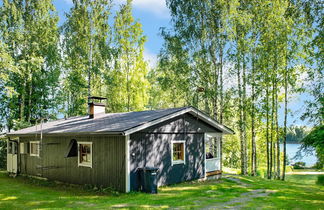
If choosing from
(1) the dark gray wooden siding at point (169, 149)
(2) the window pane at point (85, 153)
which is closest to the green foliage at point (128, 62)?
(1) the dark gray wooden siding at point (169, 149)

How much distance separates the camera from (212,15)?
18.4m

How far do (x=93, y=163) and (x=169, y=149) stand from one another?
332cm

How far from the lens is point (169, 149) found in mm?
12062

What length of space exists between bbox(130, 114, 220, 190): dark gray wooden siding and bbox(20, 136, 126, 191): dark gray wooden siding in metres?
0.55

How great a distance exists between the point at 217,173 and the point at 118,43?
14.1 m

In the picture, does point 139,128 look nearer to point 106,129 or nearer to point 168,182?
point 106,129

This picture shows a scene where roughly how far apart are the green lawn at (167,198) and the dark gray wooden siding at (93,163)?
0.56 metres

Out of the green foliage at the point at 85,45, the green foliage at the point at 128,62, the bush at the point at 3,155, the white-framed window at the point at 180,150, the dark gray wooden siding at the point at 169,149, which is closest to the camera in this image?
Answer: the dark gray wooden siding at the point at 169,149

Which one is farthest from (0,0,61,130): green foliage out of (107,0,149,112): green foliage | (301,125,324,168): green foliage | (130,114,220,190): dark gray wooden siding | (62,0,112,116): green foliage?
(301,125,324,168): green foliage

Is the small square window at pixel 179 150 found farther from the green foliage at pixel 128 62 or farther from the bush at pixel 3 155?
the bush at pixel 3 155

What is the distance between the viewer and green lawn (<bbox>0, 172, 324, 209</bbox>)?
8.70 meters

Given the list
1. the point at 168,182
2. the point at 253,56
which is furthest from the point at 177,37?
Result: the point at 168,182

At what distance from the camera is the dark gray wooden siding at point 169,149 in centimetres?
1068

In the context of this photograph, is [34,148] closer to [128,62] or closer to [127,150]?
[127,150]
